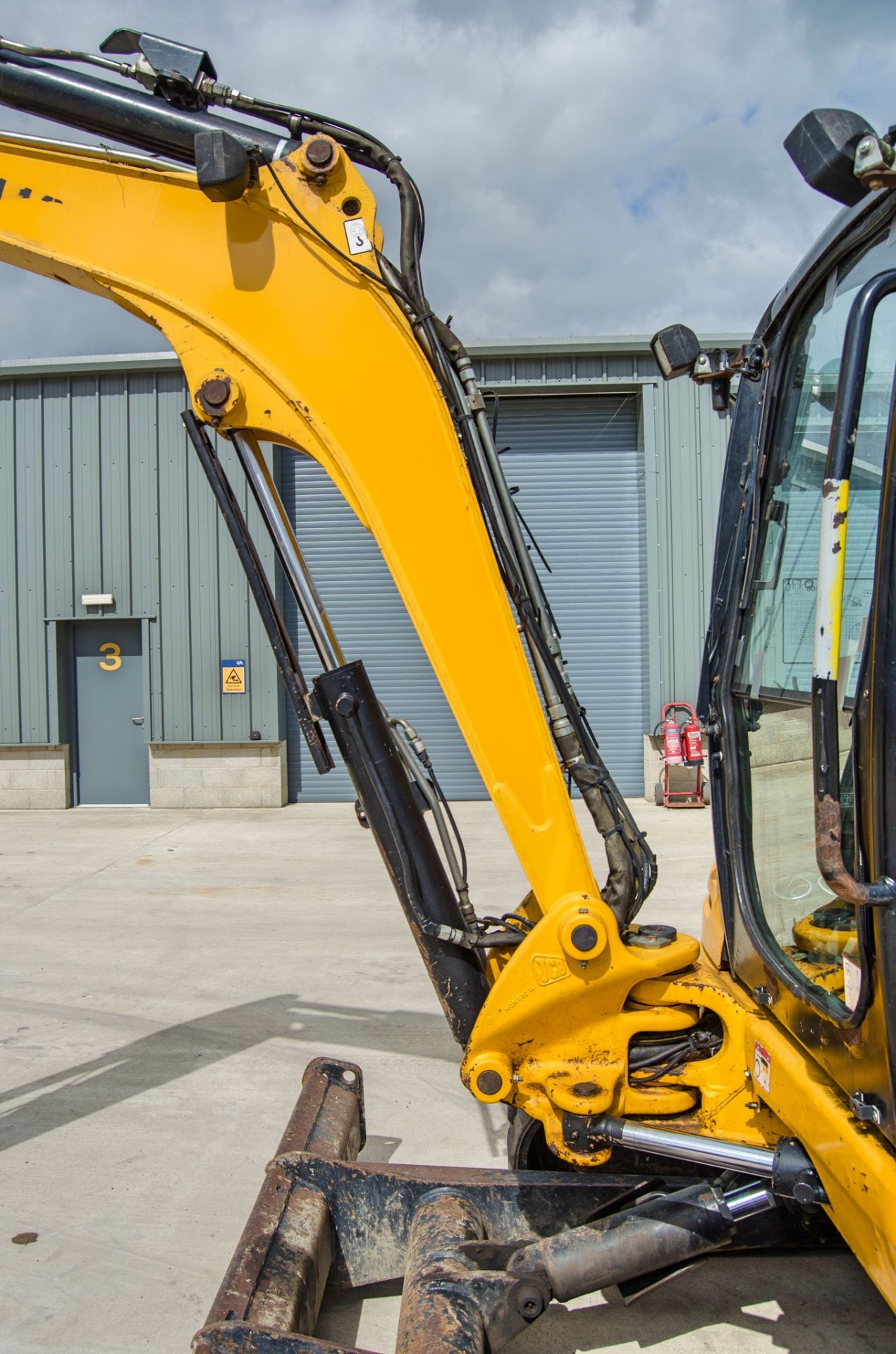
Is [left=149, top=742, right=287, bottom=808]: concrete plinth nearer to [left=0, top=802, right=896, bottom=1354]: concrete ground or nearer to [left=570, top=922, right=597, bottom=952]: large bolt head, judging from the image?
[left=0, top=802, right=896, bottom=1354]: concrete ground

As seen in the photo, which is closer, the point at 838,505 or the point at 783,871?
the point at 838,505

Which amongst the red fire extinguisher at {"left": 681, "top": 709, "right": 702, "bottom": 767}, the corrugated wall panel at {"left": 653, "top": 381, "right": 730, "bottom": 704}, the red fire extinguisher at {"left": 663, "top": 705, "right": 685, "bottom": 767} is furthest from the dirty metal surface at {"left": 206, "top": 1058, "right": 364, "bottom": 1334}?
the corrugated wall panel at {"left": 653, "top": 381, "right": 730, "bottom": 704}

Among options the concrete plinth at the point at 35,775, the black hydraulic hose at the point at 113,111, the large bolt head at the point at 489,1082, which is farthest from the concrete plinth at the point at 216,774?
the large bolt head at the point at 489,1082

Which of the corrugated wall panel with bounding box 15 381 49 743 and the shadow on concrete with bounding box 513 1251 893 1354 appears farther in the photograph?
the corrugated wall panel with bounding box 15 381 49 743

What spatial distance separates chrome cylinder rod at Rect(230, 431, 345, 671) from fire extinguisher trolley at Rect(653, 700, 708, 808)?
28.9 ft

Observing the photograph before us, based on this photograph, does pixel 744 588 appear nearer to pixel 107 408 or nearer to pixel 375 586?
pixel 375 586

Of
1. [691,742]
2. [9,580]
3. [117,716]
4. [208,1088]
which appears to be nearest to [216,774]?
[117,716]

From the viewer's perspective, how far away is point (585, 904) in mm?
2545

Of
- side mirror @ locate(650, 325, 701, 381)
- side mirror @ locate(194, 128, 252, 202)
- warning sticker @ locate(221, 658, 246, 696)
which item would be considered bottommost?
warning sticker @ locate(221, 658, 246, 696)

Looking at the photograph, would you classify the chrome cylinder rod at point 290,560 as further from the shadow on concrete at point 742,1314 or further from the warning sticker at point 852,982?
the shadow on concrete at point 742,1314

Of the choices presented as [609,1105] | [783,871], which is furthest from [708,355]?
[609,1105]

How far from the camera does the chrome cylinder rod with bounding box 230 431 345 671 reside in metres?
2.89

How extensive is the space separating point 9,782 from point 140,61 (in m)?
11.2

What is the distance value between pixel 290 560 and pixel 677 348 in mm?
1228
